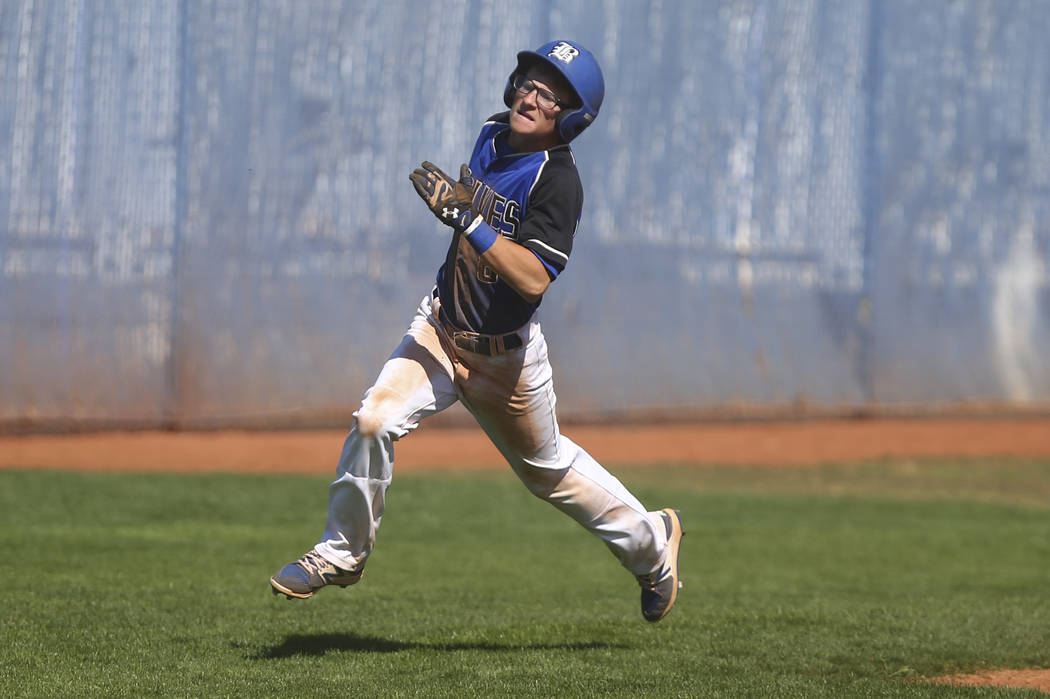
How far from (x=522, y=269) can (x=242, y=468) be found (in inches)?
288

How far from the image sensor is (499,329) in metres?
4.56

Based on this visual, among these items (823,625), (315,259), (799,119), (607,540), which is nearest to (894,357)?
(799,119)

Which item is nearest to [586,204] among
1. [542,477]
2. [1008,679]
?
[542,477]

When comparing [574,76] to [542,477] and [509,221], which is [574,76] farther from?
[542,477]

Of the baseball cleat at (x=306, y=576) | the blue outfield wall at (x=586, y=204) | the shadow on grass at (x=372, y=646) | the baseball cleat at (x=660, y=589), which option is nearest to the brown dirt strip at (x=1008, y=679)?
the baseball cleat at (x=660, y=589)

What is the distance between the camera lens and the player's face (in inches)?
178

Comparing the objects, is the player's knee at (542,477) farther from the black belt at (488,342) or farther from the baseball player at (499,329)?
the black belt at (488,342)

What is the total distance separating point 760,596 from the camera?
6699mm

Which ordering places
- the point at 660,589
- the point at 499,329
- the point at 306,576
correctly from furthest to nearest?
the point at 660,589 < the point at 499,329 < the point at 306,576

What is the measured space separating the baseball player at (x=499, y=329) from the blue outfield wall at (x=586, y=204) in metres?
7.15

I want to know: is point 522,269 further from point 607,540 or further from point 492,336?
point 607,540

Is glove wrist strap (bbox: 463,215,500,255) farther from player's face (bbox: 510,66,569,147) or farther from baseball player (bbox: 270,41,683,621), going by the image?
player's face (bbox: 510,66,569,147)

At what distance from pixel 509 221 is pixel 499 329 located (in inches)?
14.9

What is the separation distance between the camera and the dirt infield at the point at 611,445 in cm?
1109
